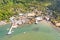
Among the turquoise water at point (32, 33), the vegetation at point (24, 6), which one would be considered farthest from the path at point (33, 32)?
the vegetation at point (24, 6)

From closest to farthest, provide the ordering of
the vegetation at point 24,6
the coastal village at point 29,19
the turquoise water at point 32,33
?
the turquoise water at point 32,33, the coastal village at point 29,19, the vegetation at point 24,6

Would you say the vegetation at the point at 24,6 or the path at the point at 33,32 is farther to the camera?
the vegetation at the point at 24,6

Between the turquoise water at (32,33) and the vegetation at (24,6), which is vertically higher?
the vegetation at (24,6)

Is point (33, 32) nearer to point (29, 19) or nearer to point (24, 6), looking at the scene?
point (29, 19)

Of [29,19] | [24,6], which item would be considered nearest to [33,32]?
[29,19]

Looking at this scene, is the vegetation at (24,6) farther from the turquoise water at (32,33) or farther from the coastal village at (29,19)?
the turquoise water at (32,33)

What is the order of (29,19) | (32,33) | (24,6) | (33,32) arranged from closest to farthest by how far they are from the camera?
1. (32,33)
2. (33,32)
3. (29,19)
4. (24,6)

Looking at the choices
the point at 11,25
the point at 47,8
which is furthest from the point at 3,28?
the point at 47,8

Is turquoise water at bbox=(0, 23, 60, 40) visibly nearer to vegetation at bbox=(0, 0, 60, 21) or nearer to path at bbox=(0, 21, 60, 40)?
path at bbox=(0, 21, 60, 40)
